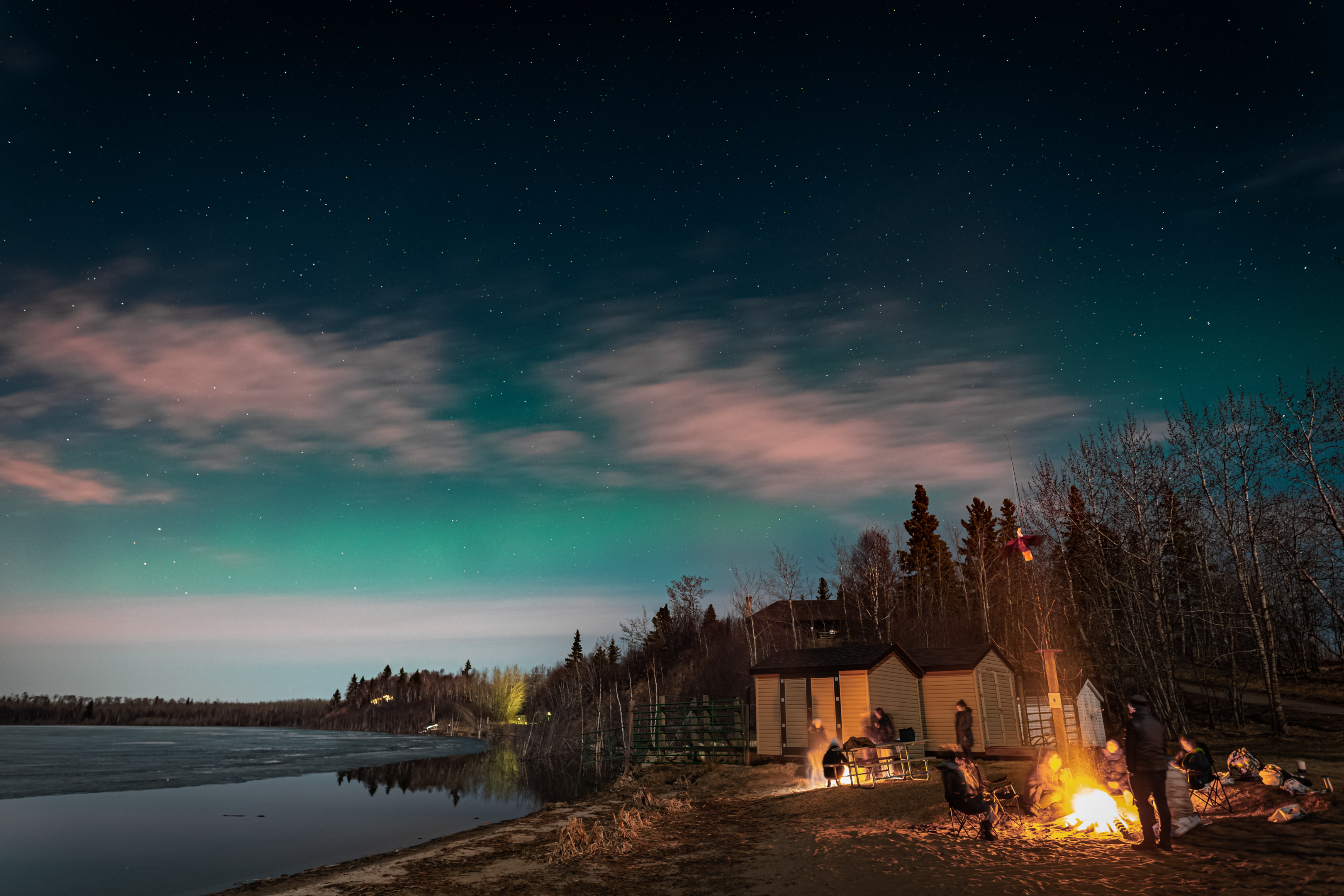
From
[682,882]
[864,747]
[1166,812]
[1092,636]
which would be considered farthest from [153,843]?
[1092,636]

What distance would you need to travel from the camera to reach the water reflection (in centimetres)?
3114

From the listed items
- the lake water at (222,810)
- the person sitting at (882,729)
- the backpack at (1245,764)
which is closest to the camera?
the backpack at (1245,764)

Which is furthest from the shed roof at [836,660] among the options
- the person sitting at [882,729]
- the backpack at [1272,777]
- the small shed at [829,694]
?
the backpack at [1272,777]

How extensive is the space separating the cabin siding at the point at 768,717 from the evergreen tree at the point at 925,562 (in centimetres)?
3635

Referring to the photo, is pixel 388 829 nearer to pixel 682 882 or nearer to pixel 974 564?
pixel 682 882

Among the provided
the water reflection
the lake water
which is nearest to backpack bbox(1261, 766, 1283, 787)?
the lake water

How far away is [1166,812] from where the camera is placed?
10.1 m

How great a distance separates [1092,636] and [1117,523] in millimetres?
11681

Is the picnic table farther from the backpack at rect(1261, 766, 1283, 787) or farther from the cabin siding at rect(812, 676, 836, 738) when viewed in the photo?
the backpack at rect(1261, 766, 1283, 787)

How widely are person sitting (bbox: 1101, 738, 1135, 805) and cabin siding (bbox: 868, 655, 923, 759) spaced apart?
13217mm

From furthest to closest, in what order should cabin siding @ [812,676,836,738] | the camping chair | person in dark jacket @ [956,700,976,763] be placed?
cabin siding @ [812,676,836,738]
person in dark jacket @ [956,700,976,763]
the camping chair

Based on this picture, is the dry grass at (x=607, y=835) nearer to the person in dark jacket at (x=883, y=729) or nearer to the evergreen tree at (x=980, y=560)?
the person in dark jacket at (x=883, y=729)

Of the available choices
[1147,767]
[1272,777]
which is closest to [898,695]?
[1272,777]

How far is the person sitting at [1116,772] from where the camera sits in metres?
12.1
